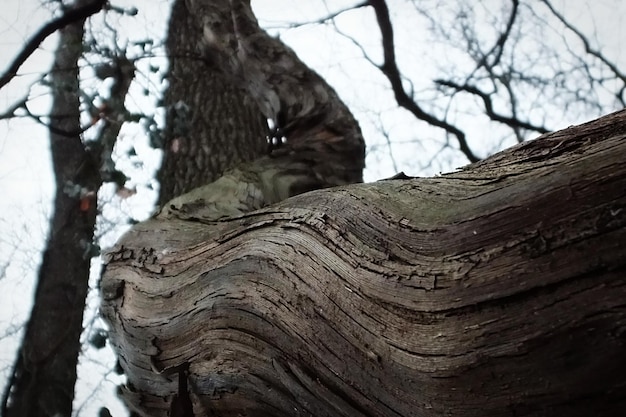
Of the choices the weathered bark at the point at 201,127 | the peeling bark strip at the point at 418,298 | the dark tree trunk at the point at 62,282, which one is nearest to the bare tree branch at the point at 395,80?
the weathered bark at the point at 201,127

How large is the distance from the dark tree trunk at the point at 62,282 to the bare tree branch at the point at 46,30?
0.50 m

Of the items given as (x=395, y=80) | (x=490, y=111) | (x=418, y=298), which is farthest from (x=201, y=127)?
(x=490, y=111)

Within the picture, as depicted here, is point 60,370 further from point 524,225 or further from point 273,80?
point 524,225

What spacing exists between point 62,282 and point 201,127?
118 cm

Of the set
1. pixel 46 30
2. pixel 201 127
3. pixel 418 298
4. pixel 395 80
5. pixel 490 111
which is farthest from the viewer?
pixel 490 111

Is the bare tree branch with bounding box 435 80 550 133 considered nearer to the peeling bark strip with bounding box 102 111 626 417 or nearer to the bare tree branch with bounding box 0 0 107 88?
the bare tree branch with bounding box 0 0 107 88

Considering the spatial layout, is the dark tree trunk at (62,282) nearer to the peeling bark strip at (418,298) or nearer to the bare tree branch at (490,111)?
the peeling bark strip at (418,298)

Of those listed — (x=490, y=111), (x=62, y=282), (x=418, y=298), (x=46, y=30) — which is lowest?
(x=418, y=298)

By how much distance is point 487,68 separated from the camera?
11.6 ft

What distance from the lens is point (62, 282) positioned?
2857 mm

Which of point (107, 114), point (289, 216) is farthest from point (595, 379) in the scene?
point (107, 114)

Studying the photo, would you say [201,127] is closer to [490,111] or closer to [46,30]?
[46,30]

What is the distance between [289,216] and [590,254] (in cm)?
55

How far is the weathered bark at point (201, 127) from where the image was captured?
224 cm
